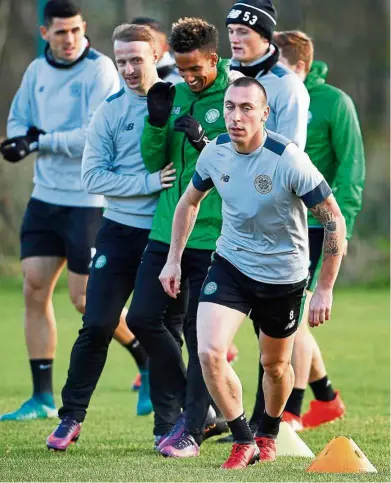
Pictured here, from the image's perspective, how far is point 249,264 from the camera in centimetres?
677

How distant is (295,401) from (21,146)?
2527mm

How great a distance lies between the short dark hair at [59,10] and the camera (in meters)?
9.08

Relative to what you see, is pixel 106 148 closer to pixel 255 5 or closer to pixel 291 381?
pixel 255 5

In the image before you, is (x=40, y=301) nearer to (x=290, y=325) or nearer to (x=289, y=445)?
(x=289, y=445)

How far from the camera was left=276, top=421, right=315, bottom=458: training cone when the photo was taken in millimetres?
7434

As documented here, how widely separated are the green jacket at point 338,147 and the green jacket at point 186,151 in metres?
1.26

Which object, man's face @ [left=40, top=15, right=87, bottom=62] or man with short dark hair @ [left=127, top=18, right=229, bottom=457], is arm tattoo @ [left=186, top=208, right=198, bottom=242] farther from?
man's face @ [left=40, top=15, right=87, bottom=62]

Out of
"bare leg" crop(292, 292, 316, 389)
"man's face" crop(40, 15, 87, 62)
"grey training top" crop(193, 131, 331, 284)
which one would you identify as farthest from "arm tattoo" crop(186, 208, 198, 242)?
"man's face" crop(40, 15, 87, 62)

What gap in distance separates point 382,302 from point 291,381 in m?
12.0

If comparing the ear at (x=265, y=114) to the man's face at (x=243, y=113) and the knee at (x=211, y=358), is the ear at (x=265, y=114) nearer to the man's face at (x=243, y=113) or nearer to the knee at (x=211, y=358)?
the man's face at (x=243, y=113)

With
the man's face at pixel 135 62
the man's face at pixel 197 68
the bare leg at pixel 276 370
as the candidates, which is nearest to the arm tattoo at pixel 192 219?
the bare leg at pixel 276 370

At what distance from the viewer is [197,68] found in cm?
720

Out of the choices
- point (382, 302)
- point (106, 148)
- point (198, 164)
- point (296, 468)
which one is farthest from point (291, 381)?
point (382, 302)

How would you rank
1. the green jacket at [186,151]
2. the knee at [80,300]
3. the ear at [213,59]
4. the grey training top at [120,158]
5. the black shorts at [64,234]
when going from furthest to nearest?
the knee at [80,300], the black shorts at [64,234], the grey training top at [120,158], the green jacket at [186,151], the ear at [213,59]
